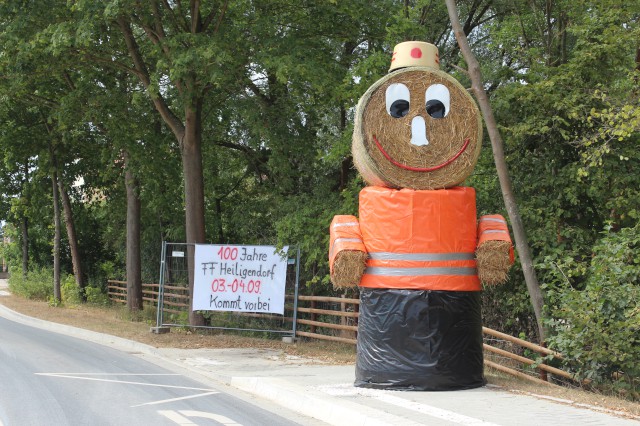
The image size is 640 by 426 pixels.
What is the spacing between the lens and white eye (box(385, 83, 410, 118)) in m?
8.73

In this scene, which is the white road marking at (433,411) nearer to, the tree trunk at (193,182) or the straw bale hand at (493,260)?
the straw bale hand at (493,260)

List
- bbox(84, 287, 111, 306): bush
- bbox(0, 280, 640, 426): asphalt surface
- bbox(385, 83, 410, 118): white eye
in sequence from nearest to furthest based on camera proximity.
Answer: bbox(0, 280, 640, 426): asphalt surface → bbox(385, 83, 410, 118): white eye → bbox(84, 287, 111, 306): bush

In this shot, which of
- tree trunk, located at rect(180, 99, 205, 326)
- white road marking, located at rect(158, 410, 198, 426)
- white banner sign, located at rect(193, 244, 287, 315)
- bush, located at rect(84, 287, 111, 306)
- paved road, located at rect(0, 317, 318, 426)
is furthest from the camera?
bush, located at rect(84, 287, 111, 306)

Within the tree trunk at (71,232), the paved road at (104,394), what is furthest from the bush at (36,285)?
the paved road at (104,394)

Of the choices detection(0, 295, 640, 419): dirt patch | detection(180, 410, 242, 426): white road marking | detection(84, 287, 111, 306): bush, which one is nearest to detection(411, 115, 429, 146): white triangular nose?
detection(0, 295, 640, 419): dirt patch

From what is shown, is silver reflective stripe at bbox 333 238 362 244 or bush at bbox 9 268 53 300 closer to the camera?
silver reflective stripe at bbox 333 238 362 244

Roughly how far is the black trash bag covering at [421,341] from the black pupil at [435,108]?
210 centimetres

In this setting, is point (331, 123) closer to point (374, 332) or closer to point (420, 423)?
point (374, 332)

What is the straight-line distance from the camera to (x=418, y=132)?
869 cm

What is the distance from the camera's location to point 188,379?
10.9 m

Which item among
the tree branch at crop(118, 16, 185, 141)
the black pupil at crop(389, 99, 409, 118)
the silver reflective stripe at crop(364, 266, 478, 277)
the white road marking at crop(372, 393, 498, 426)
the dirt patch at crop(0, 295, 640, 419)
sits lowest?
the dirt patch at crop(0, 295, 640, 419)

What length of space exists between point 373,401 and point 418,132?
3.13 meters

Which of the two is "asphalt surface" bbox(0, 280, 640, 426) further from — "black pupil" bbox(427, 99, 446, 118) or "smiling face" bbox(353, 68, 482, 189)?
"black pupil" bbox(427, 99, 446, 118)

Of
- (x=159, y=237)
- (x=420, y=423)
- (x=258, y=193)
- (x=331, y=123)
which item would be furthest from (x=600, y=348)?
(x=159, y=237)
